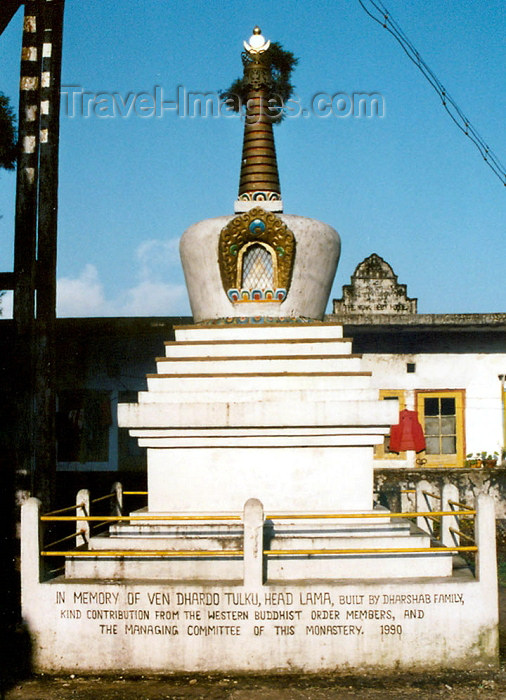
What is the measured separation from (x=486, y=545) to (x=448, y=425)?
367 inches

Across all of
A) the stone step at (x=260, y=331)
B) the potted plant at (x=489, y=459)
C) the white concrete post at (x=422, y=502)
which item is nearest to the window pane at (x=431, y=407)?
the potted plant at (x=489, y=459)

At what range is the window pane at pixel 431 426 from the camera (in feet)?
53.9

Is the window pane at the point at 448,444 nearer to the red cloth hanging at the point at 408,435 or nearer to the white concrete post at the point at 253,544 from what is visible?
the red cloth hanging at the point at 408,435

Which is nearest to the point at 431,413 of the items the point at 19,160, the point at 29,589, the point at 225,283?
the point at 225,283

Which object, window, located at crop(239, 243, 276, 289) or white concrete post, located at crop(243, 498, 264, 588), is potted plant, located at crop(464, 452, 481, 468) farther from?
white concrete post, located at crop(243, 498, 264, 588)

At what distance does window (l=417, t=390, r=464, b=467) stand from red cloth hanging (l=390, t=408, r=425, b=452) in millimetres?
560

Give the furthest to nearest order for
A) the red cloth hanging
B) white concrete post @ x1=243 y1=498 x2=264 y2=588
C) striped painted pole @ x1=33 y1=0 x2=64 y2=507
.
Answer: the red cloth hanging, striped painted pole @ x1=33 y1=0 x2=64 y2=507, white concrete post @ x1=243 y1=498 x2=264 y2=588

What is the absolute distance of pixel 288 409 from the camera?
8.29 metres

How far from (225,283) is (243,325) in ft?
2.13

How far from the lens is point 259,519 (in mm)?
7211

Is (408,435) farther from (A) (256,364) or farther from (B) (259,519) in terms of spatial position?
(B) (259,519)

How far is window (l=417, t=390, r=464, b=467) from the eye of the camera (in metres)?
16.4

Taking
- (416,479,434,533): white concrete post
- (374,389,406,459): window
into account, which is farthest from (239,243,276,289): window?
(374,389,406,459): window

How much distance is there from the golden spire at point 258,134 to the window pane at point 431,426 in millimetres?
8123
